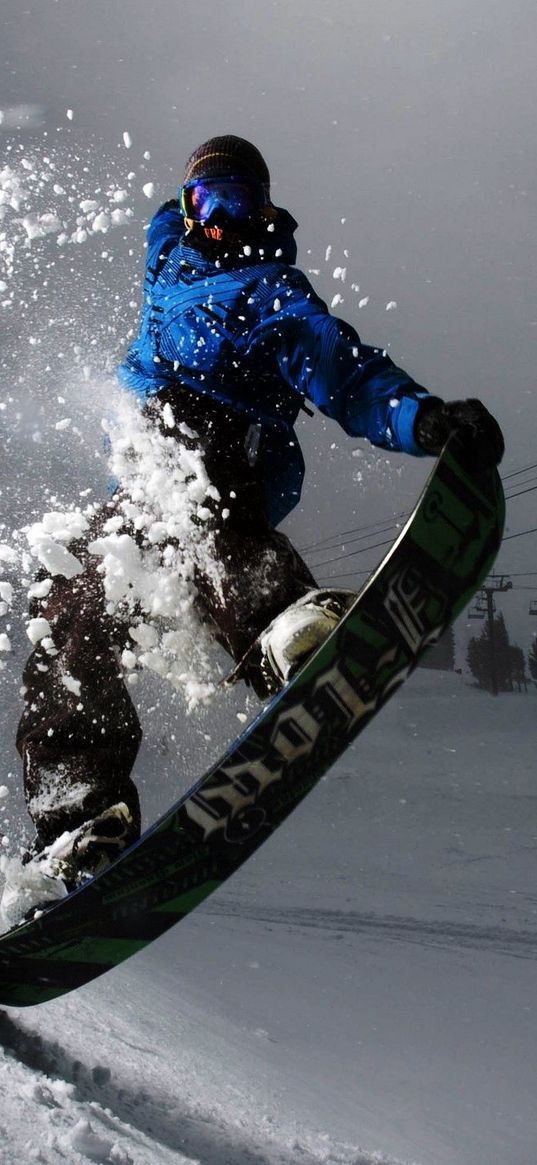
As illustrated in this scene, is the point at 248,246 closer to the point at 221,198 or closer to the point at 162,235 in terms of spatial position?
the point at 221,198

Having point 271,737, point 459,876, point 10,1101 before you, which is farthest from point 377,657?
point 459,876

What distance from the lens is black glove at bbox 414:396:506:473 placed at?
1847mm

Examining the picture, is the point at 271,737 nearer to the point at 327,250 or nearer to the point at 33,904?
the point at 33,904

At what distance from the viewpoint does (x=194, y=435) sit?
7.85ft

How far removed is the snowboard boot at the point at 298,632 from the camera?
1.92 m

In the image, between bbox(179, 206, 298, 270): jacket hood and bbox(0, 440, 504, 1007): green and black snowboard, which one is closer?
bbox(0, 440, 504, 1007): green and black snowboard

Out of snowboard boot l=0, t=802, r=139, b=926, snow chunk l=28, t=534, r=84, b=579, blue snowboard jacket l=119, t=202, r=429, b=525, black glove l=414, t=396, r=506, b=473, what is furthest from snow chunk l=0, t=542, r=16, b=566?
black glove l=414, t=396, r=506, b=473

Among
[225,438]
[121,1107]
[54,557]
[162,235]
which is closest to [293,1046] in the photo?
[121,1107]

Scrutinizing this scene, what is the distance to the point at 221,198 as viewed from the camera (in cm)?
253

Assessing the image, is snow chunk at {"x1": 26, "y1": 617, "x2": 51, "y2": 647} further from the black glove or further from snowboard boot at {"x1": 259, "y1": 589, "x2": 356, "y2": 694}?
the black glove

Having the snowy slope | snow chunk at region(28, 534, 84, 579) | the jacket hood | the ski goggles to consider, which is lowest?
the snowy slope

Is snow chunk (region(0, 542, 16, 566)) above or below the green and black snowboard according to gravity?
above

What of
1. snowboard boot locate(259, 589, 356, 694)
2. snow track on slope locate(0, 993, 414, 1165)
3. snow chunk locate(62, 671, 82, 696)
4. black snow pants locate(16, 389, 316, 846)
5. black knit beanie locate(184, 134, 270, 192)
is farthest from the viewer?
black knit beanie locate(184, 134, 270, 192)

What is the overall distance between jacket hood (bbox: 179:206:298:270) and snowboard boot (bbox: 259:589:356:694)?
1036 millimetres
